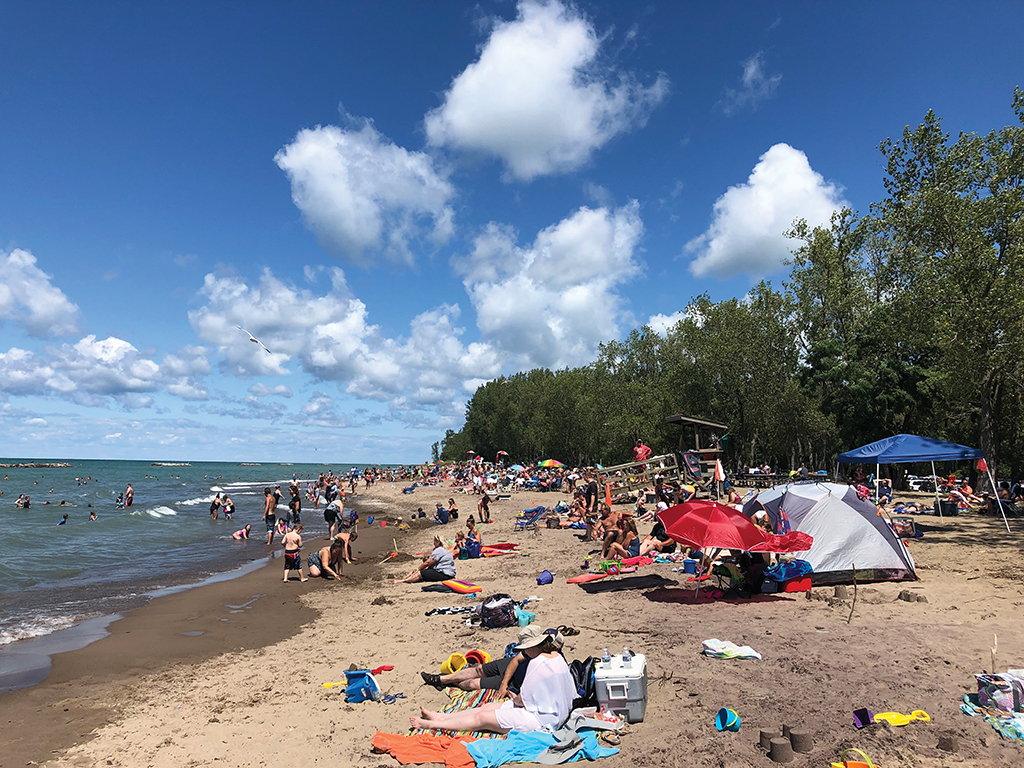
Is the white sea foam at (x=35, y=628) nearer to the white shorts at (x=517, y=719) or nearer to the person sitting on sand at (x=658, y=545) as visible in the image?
the white shorts at (x=517, y=719)

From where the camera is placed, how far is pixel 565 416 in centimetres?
5416

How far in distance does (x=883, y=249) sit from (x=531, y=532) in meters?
26.5

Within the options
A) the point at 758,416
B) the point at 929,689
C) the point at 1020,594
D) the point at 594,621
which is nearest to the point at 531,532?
the point at 594,621

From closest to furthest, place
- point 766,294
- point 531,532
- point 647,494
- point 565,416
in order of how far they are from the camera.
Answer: point 531,532, point 647,494, point 766,294, point 565,416

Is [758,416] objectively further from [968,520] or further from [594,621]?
[594,621]

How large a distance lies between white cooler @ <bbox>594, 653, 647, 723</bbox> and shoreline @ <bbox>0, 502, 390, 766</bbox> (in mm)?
4975

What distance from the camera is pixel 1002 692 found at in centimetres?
477

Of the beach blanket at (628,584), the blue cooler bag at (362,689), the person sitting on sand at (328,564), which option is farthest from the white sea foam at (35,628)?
the beach blanket at (628,584)

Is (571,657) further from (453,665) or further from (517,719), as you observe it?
(517,719)

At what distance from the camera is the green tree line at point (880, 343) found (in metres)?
16.6

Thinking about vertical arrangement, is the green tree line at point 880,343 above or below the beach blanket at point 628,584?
above

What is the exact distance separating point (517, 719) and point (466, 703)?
0.77m

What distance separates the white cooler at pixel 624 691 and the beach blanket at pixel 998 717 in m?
Result: 2.71

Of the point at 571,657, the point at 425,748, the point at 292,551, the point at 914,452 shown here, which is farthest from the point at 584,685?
the point at 914,452
